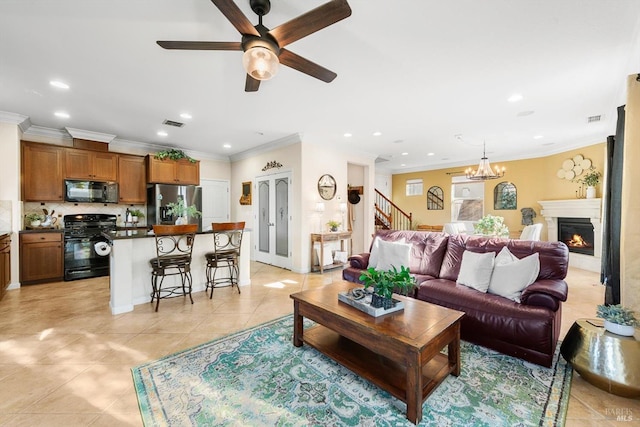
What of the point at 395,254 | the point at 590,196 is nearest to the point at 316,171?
the point at 395,254

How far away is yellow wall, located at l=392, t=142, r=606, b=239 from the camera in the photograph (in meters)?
6.18

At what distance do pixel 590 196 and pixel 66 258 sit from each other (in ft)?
33.4

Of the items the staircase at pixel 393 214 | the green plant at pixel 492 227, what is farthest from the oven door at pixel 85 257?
the staircase at pixel 393 214

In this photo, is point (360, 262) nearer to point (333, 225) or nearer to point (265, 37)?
point (333, 225)

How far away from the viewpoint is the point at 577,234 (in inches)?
242

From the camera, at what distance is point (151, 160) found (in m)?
5.67

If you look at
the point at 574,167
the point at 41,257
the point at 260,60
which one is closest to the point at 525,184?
the point at 574,167

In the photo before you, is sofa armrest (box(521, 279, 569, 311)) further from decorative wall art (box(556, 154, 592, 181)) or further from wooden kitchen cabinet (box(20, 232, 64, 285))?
wooden kitchen cabinet (box(20, 232, 64, 285))

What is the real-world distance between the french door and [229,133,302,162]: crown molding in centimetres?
61

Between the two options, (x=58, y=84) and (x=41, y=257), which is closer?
(x=58, y=84)

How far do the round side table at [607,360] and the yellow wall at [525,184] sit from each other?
216 inches

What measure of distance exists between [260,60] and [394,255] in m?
2.73

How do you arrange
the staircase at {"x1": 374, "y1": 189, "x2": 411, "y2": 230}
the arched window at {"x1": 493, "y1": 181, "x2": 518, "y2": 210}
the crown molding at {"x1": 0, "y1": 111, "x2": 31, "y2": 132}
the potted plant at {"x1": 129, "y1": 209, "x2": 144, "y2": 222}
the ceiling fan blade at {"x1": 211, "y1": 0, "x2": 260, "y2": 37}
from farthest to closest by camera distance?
the staircase at {"x1": 374, "y1": 189, "x2": 411, "y2": 230}
the arched window at {"x1": 493, "y1": 181, "x2": 518, "y2": 210}
the potted plant at {"x1": 129, "y1": 209, "x2": 144, "y2": 222}
the crown molding at {"x1": 0, "y1": 111, "x2": 31, "y2": 132}
the ceiling fan blade at {"x1": 211, "y1": 0, "x2": 260, "y2": 37}

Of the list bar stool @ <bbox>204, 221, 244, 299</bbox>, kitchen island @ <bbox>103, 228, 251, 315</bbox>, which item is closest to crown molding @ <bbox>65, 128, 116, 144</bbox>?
kitchen island @ <bbox>103, 228, 251, 315</bbox>
